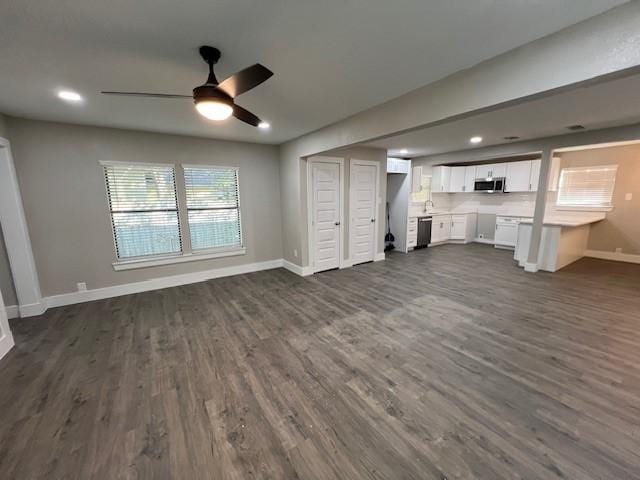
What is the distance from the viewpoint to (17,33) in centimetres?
156

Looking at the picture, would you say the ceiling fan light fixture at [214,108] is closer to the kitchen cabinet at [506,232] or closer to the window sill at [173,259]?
the window sill at [173,259]

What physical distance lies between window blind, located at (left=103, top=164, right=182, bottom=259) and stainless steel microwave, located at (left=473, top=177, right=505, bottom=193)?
7.52 metres

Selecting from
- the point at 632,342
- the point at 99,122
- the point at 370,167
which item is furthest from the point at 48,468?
the point at 370,167

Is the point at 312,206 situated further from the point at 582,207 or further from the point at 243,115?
the point at 582,207

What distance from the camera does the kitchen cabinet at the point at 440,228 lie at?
7336 millimetres

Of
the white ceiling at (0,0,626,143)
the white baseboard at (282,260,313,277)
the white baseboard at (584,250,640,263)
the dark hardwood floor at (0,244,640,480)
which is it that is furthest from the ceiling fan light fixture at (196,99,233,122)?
the white baseboard at (584,250,640,263)

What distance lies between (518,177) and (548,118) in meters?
3.77

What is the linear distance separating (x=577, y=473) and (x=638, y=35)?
2356 mm

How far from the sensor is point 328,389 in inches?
81.0

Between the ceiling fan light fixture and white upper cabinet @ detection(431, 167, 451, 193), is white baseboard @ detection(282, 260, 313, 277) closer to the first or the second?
the ceiling fan light fixture

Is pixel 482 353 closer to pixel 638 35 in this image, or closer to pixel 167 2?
pixel 638 35

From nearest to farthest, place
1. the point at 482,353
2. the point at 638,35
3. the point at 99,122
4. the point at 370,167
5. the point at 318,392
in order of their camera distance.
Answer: the point at 638,35 → the point at 318,392 → the point at 482,353 → the point at 99,122 → the point at 370,167

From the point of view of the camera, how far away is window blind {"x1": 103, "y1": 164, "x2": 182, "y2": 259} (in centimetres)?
392

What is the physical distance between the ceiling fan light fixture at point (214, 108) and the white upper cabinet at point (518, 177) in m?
7.33
